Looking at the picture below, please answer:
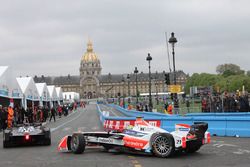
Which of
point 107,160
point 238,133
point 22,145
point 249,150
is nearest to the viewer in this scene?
point 107,160

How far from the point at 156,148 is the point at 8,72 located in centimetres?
2716

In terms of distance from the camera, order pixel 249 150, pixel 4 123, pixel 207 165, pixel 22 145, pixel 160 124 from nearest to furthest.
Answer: pixel 207 165 → pixel 249 150 → pixel 22 145 → pixel 160 124 → pixel 4 123

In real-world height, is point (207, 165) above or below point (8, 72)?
below

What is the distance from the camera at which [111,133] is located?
44.0 ft

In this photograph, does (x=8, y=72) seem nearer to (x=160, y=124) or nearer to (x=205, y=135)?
(x=160, y=124)

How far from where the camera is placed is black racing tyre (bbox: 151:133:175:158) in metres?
11.5

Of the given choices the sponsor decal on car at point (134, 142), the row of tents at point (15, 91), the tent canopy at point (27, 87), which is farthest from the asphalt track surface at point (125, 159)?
the tent canopy at point (27, 87)

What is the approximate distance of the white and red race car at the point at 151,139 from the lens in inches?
458

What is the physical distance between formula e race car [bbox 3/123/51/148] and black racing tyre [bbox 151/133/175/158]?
6117 mm

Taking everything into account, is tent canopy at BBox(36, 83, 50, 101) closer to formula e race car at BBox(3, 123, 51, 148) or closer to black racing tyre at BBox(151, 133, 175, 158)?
formula e race car at BBox(3, 123, 51, 148)

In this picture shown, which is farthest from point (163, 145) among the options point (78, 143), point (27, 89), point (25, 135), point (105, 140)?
point (27, 89)

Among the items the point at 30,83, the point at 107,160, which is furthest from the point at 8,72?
the point at 107,160

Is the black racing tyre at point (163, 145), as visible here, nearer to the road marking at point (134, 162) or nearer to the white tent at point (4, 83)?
the road marking at point (134, 162)

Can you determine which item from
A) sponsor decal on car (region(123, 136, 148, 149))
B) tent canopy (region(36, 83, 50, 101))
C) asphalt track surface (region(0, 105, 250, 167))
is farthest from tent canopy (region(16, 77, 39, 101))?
sponsor decal on car (region(123, 136, 148, 149))
